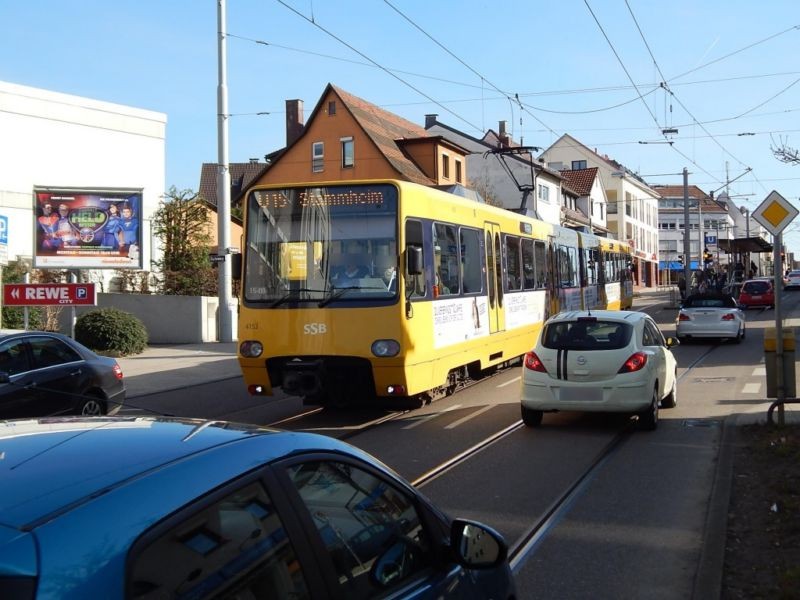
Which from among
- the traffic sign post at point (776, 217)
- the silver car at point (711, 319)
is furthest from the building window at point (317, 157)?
the traffic sign post at point (776, 217)

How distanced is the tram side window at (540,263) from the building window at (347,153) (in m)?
29.6

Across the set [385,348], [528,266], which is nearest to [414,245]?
[385,348]

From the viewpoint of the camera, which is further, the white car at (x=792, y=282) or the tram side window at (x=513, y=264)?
the white car at (x=792, y=282)

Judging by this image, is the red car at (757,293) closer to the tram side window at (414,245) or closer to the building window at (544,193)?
the building window at (544,193)

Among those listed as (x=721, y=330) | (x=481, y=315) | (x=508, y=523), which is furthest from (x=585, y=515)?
(x=721, y=330)

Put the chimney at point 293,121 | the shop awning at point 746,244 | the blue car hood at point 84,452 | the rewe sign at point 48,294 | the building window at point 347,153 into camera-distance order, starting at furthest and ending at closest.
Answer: the chimney at point 293,121
the building window at point 347,153
the shop awning at point 746,244
the rewe sign at point 48,294
the blue car hood at point 84,452

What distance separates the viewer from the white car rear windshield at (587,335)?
11.2 m

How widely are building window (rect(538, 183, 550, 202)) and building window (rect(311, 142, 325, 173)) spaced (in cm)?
1813

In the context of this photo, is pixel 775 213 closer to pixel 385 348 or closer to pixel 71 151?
pixel 385 348

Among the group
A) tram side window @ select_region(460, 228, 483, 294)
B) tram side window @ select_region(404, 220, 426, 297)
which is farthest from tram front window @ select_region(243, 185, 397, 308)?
tram side window @ select_region(460, 228, 483, 294)

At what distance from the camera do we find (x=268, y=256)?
1173cm

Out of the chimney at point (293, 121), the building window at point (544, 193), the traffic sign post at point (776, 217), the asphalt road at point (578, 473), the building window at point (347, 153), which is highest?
the chimney at point (293, 121)

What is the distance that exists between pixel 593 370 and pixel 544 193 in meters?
52.7

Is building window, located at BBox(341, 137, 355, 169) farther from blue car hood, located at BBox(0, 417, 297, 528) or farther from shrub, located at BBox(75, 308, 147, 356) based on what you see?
blue car hood, located at BBox(0, 417, 297, 528)
